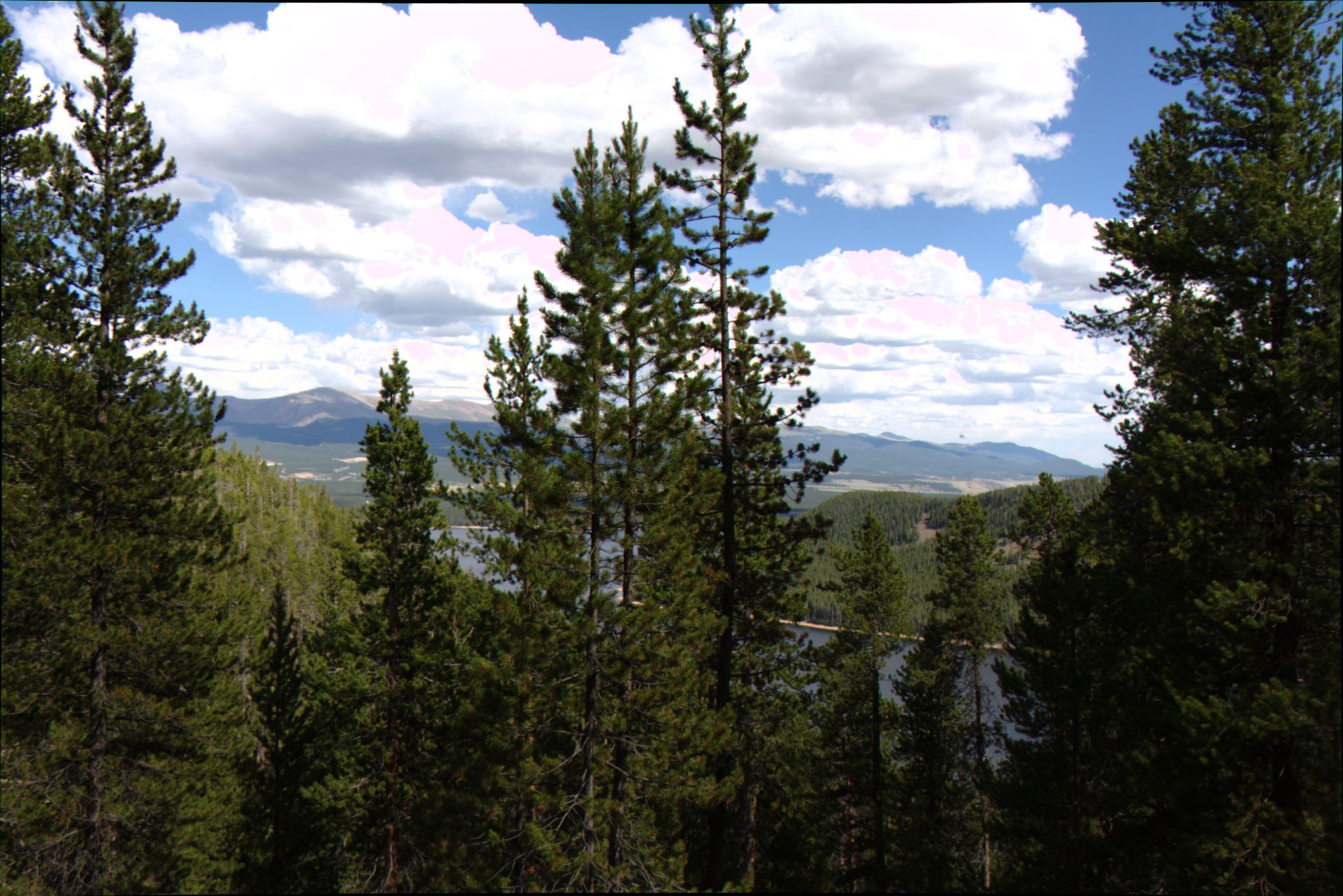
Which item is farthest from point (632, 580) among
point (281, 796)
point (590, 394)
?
point (281, 796)

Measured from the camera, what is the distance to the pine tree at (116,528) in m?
12.1

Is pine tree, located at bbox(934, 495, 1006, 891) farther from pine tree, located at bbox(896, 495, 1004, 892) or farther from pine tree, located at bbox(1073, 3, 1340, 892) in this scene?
pine tree, located at bbox(1073, 3, 1340, 892)

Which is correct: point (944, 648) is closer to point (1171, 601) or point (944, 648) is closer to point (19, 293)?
point (1171, 601)

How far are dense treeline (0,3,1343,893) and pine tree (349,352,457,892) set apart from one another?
9 cm

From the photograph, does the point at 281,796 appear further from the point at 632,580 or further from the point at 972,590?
the point at 972,590

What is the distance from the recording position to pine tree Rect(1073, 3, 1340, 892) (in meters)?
8.37

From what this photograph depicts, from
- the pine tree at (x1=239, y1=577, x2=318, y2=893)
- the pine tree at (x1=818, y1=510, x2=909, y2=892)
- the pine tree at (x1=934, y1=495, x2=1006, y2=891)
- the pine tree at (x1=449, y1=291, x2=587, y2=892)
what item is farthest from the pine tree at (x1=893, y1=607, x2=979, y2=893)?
the pine tree at (x1=239, y1=577, x2=318, y2=893)

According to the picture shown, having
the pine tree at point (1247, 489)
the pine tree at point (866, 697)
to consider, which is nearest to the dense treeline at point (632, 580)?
the pine tree at point (1247, 489)

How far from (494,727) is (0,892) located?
8138mm

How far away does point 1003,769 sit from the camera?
16828mm

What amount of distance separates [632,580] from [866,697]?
50.1 feet

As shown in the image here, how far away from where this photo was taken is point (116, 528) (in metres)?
13.0

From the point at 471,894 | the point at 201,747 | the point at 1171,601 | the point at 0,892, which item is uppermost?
the point at 1171,601

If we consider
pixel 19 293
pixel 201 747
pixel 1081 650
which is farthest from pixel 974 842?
pixel 19 293
